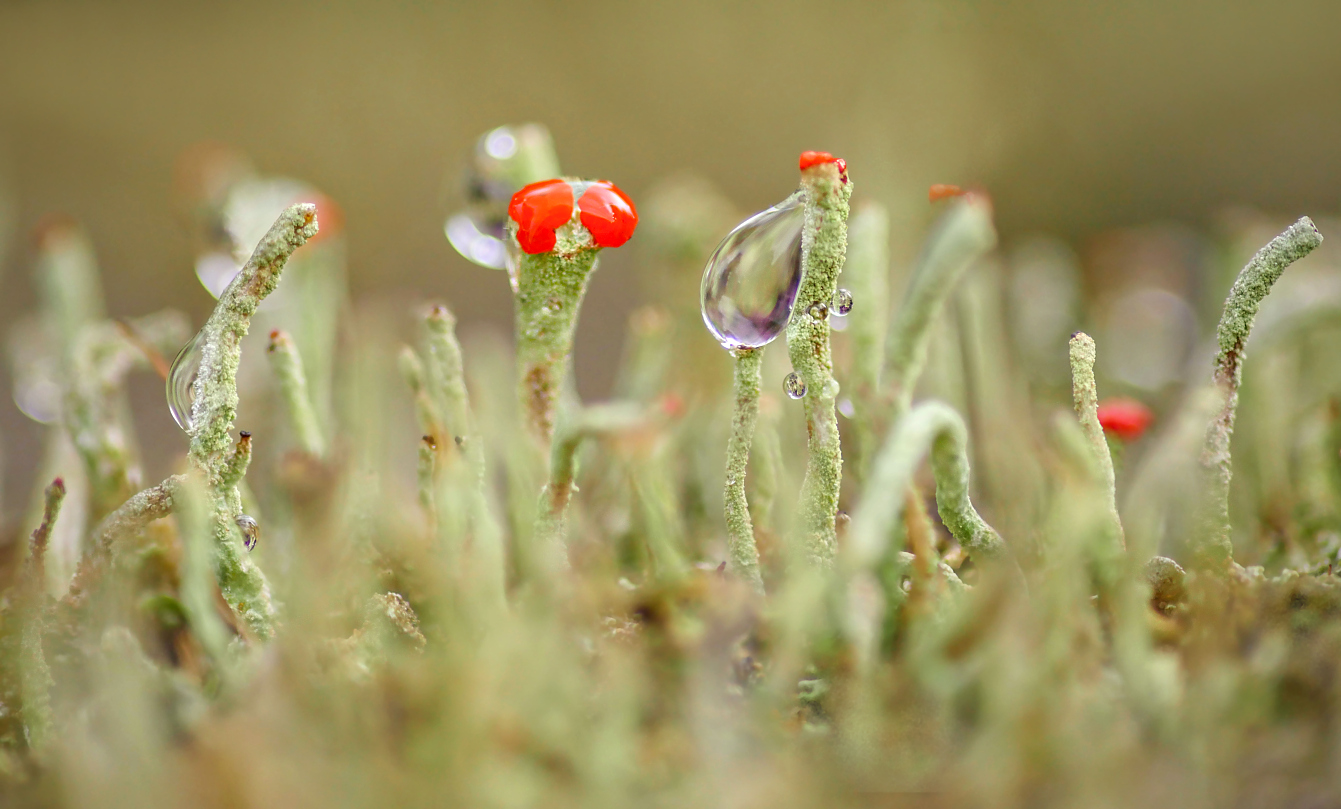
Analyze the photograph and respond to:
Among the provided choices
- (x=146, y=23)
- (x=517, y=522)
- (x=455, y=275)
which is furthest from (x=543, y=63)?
(x=517, y=522)

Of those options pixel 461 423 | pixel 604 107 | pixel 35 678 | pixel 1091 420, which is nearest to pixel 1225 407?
pixel 1091 420

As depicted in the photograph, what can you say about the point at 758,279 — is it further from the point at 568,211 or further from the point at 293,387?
the point at 293,387

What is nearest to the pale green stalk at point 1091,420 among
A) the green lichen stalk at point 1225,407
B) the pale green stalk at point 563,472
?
the green lichen stalk at point 1225,407

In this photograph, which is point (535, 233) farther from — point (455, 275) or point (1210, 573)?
point (455, 275)

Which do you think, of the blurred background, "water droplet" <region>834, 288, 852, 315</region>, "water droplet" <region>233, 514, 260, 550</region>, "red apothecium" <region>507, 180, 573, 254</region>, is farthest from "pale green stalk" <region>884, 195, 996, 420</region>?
the blurred background

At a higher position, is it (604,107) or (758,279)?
(604,107)
